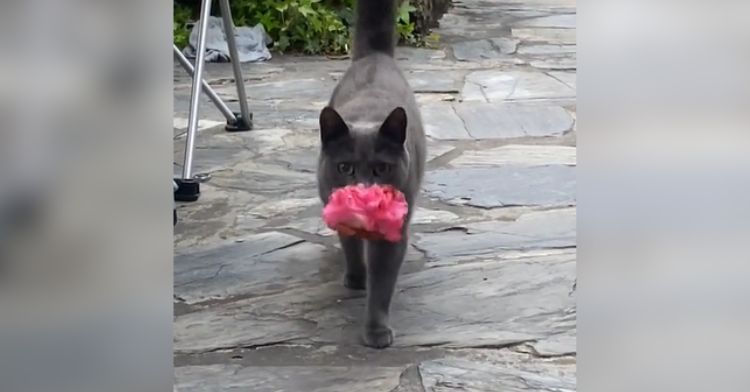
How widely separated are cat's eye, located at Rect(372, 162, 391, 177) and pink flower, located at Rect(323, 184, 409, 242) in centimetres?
4

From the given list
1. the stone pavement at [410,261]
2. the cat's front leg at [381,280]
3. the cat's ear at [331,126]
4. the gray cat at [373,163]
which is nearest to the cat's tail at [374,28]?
the gray cat at [373,163]

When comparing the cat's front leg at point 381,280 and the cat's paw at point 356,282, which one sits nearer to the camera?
the cat's front leg at point 381,280

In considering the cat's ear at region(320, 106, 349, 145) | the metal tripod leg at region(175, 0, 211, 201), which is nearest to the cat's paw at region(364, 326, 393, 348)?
the cat's ear at region(320, 106, 349, 145)

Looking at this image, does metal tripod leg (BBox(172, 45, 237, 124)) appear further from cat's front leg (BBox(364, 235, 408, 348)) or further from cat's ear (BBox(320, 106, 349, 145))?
cat's front leg (BBox(364, 235, 408, 348))

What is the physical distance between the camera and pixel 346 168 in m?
2.02

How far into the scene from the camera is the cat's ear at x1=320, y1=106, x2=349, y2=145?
1989mm

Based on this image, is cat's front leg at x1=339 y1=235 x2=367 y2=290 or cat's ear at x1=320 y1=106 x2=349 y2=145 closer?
cat's ear at x1=320 y1=106 x2=349 y2=145

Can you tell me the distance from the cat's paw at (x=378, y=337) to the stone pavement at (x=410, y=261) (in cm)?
2

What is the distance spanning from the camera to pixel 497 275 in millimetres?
2367

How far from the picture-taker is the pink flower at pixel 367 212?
1.91 metres

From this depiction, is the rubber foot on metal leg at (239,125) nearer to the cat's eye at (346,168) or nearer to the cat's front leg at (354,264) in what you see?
the cat's front leg at (354,264)

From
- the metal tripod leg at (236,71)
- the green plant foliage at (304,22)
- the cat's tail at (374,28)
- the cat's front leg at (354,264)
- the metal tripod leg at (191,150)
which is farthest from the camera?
the green plant foliage at (304,22)
